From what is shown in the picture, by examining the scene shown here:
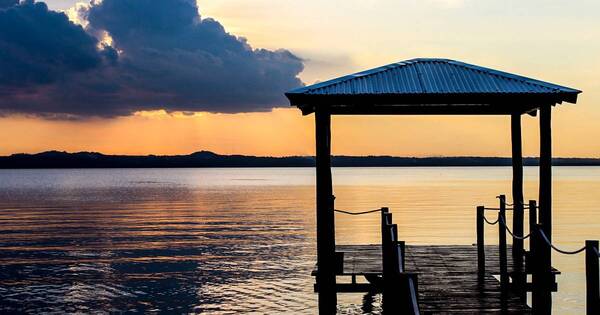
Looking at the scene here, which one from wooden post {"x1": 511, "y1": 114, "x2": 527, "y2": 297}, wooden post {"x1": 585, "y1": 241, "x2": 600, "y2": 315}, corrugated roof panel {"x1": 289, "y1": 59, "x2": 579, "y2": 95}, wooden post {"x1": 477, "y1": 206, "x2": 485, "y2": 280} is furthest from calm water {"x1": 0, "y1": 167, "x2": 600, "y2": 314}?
wooden post {"x1": 585, "y1": 241, "x2": 600, "y2": 315}

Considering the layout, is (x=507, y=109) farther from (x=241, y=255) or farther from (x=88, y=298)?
(x=241, y=255)

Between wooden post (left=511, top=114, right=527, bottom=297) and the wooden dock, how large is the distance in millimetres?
500

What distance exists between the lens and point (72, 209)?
62.3m

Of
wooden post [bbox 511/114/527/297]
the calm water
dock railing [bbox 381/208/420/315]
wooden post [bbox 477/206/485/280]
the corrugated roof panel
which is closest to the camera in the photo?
dock railing [bbox 381/208/420/315]

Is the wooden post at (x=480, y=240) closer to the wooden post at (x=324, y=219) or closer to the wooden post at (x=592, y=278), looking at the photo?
the wooden post at (x=324, y=219)

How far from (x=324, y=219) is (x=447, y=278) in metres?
2.78

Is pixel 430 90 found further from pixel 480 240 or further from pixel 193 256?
pixel 193 256

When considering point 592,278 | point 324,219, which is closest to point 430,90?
point 324,219

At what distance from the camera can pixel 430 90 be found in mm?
12422

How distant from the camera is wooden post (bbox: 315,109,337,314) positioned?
1248 centimetres

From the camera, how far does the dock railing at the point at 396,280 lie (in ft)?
26.4

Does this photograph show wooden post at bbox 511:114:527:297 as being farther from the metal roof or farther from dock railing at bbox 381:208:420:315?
dock railing at bbox 381:208:420:315

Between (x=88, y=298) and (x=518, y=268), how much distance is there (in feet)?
45.1

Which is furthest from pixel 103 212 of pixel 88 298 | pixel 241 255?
pixel 88 298
